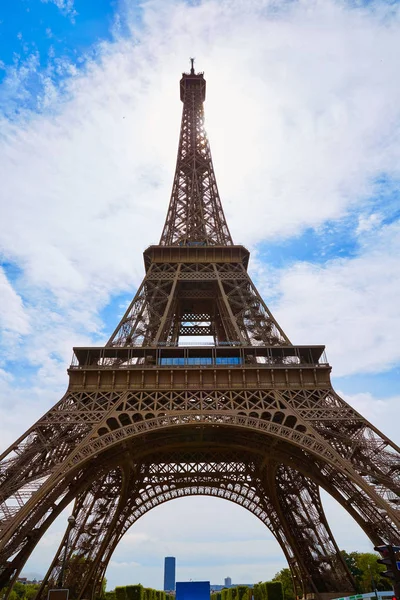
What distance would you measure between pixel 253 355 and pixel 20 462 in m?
13.3

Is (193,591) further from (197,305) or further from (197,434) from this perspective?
(197,305)

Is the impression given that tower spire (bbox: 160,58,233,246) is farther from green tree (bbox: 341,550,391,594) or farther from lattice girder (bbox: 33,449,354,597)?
green tree (bbox: 341,550,391,594)

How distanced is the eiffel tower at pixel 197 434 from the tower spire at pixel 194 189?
0.67ft

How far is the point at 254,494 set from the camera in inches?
1393

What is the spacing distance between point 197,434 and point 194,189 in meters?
22.7

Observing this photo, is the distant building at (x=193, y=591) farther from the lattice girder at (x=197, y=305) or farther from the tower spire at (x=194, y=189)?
the tower spire at (x=194, y=189)

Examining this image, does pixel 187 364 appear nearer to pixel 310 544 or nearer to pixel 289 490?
pixel 289 490

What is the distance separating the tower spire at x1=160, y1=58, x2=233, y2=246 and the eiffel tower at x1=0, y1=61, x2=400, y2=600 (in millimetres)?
204

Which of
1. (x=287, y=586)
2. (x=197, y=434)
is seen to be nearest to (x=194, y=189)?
(x=197, y=434)

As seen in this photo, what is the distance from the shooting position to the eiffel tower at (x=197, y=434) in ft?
65.1

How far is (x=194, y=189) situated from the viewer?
4016 cm

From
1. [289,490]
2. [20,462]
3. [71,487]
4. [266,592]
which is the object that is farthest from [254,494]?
[20,462]

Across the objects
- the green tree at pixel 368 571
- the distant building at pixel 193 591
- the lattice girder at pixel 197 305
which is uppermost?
the lattice girder at pixel 197 305

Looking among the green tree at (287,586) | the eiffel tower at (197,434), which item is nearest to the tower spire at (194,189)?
the eiffel tower at (197,434)
